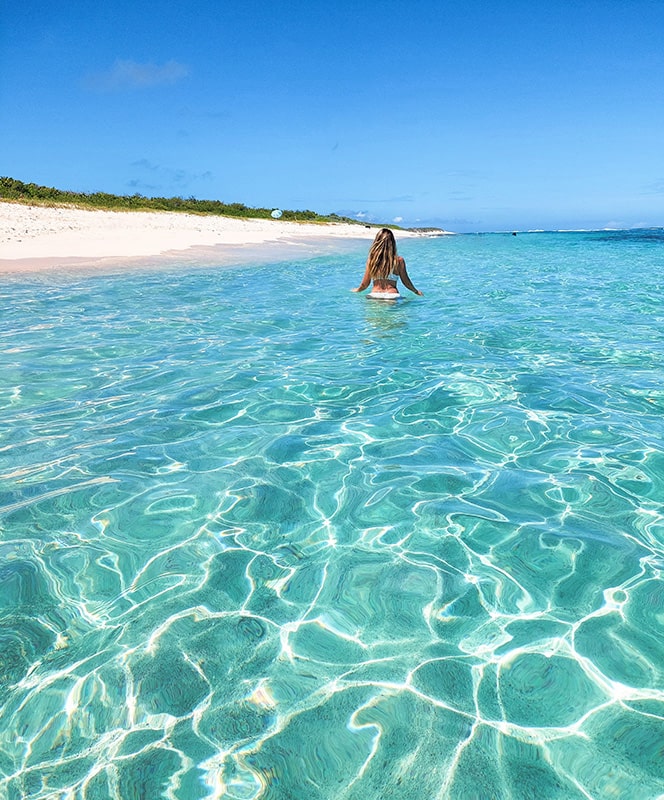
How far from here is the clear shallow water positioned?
6.52 feet

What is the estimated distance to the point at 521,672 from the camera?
231cm

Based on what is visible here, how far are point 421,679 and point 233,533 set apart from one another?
58.7 inches

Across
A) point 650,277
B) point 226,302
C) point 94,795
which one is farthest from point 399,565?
point 650,277

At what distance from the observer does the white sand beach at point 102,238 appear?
18719mm

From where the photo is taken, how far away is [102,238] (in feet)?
77.9

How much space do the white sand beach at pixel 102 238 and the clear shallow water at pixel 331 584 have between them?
14059 millimetres

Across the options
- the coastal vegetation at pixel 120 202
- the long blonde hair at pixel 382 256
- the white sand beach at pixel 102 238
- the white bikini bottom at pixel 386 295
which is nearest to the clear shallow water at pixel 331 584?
the long blonde hair at pixel 382 256

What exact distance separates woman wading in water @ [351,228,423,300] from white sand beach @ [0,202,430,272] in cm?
1088

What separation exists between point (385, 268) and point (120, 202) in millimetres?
36326

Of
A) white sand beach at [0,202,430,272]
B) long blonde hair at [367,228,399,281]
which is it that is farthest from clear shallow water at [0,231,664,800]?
white sand beach at [0,202,430,272]

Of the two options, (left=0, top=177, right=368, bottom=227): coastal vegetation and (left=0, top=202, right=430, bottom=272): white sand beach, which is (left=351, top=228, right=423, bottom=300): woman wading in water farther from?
(left=0, top=177, right=368, bottom=227): coastal vegetation

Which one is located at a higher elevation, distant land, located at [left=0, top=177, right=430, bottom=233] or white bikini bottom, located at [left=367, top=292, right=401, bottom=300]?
distant land, located at [left=0, top=177, right=430, bottom=233]

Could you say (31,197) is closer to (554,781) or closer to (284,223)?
(284,223)

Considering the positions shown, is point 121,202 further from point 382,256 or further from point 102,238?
point 382,256
